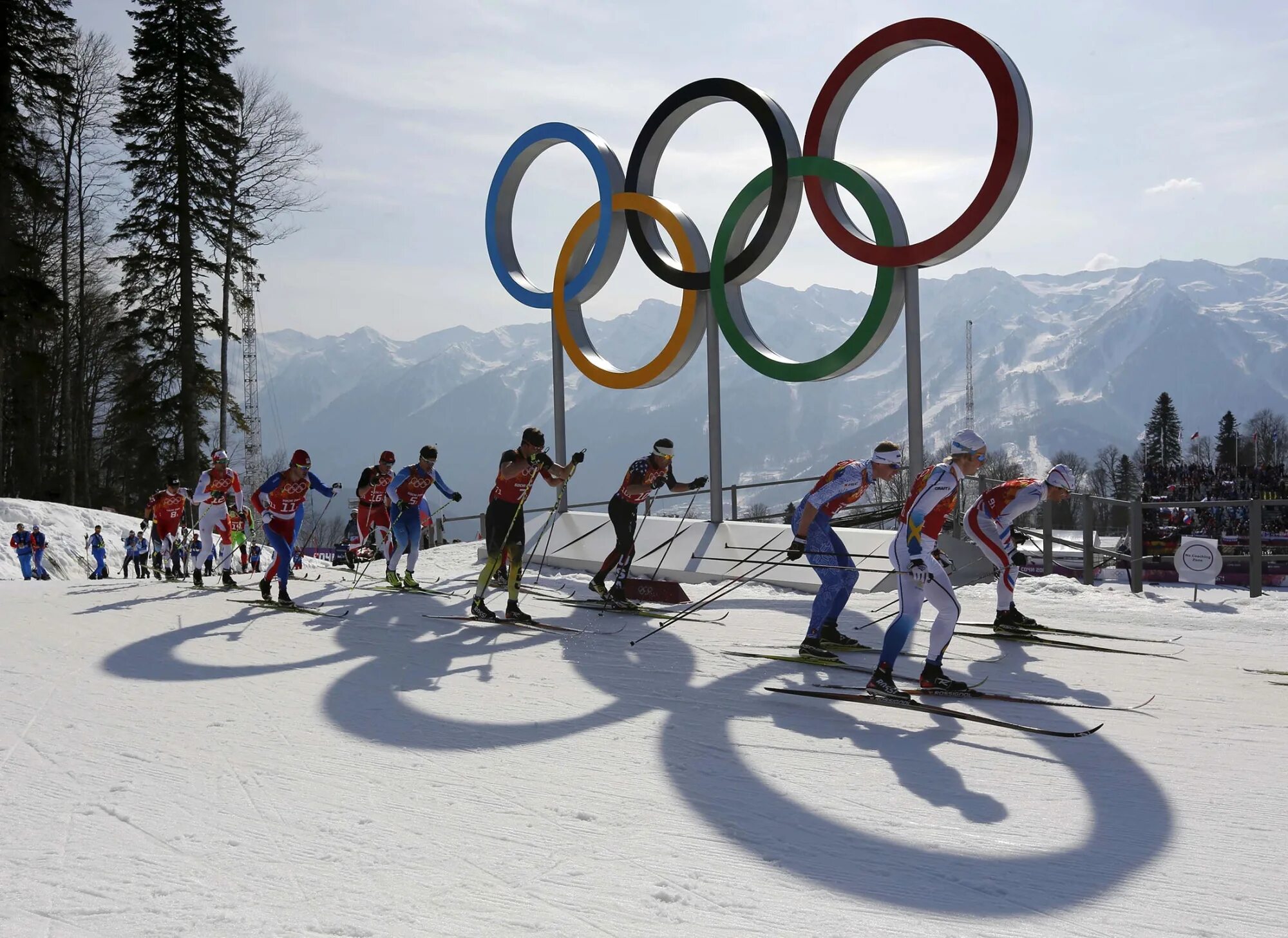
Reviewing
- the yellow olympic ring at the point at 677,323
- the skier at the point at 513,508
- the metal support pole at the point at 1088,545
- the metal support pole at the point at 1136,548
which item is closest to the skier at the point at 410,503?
the skier at the point at 513,508

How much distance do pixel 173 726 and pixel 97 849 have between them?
2215mm

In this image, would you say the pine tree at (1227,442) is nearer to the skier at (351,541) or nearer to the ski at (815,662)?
the skier at (351,541)

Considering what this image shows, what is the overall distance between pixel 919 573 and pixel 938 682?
33.7 inches

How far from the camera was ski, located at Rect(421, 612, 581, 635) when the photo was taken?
10.3 metres

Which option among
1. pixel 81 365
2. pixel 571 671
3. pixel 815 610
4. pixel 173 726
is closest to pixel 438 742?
pixel 173 726

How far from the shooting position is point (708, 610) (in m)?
11.8

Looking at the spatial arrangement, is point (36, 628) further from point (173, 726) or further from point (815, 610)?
point (815, 610)

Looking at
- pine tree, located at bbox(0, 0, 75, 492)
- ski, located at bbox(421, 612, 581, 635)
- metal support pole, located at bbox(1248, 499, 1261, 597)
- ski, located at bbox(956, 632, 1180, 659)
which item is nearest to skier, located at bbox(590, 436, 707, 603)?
ski, located at bbox(421, 612, 581, 635)

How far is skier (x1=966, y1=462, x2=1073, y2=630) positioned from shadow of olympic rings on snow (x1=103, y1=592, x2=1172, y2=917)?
295cm

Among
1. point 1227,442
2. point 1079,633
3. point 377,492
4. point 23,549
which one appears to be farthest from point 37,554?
point 1227,442

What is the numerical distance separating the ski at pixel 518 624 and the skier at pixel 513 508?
0.05 meters

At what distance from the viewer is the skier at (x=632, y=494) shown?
1147cm

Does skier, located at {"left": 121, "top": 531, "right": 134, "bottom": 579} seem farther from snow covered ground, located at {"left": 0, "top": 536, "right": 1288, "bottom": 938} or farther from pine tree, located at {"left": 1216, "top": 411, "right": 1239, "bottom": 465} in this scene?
pine tree, located at {"left": 1216, "top": 411, "right": 1239, "bottom": 465}

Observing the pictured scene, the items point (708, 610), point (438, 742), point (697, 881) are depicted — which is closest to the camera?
point (697, 881)
